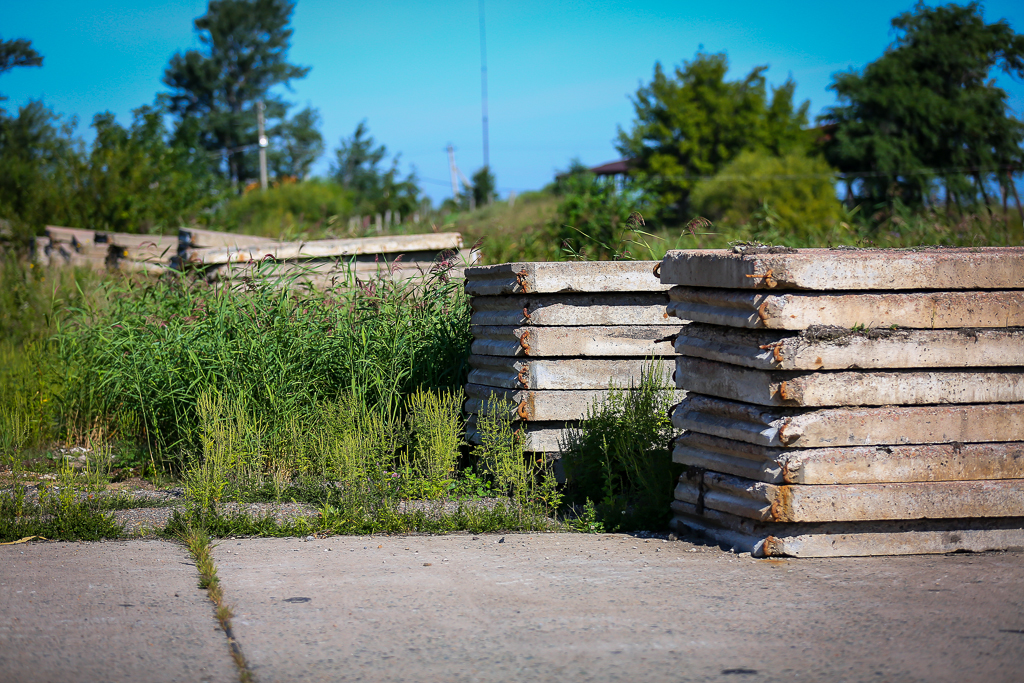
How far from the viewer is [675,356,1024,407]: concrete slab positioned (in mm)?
3824

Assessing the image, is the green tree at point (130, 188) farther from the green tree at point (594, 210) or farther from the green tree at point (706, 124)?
the green tree at point (706, 124)

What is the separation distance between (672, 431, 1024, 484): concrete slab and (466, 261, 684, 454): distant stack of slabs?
1354 millimetres

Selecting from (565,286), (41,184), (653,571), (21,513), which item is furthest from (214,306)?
(41,184)

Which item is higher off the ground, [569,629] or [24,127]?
[24,127]

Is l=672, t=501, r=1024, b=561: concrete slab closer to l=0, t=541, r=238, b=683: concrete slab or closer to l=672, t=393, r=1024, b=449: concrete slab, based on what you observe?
l=672, t=393, r=1024, b=449: concrete slab

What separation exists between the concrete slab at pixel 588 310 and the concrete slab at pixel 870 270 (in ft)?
3.85

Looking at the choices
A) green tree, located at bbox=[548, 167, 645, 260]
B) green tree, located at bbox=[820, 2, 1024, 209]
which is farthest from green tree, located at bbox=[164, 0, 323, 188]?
green tree, located at bbox=[548, 167, 645, 260]

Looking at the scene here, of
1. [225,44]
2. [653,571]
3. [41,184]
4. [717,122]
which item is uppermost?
[225,44]

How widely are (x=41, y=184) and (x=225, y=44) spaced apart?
45.1 meters

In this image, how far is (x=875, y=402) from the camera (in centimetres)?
390

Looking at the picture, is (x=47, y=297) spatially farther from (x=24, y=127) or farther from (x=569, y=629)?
(x=24, y=127)

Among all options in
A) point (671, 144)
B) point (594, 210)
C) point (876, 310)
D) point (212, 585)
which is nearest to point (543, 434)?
point (876, 310)

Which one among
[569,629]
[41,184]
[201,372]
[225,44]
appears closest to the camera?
[569,629]

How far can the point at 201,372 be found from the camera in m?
6.09
